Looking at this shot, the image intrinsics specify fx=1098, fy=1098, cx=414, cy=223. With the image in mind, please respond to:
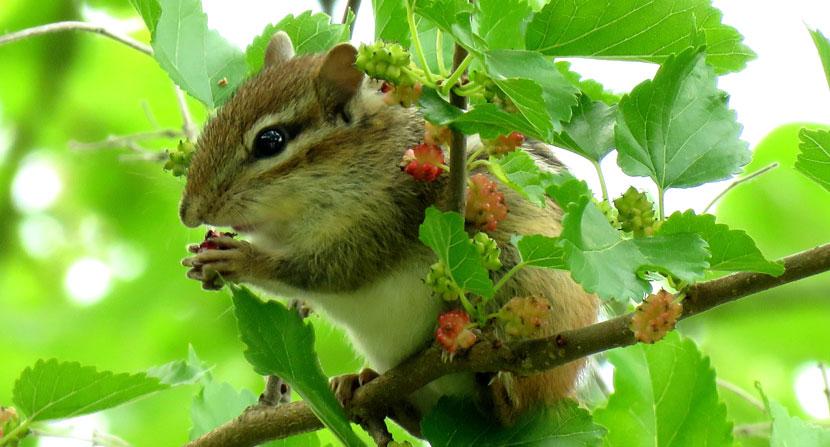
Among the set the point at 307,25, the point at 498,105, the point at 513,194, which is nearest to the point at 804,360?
the point at 513,194

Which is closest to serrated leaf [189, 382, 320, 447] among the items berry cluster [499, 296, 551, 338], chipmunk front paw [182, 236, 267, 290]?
chipmunk front paw [182, 236, 267, 290]

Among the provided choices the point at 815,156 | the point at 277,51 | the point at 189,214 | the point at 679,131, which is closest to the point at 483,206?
the point at 679,131

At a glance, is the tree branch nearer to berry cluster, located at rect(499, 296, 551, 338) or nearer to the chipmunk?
berry cluster, located at rect(499, 296, 551, 338)

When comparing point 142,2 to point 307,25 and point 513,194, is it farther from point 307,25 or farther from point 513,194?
point 513,194

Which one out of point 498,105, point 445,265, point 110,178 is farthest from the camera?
point 110,178

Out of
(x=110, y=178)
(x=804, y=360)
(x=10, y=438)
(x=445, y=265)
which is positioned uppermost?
(x=110, y=178)

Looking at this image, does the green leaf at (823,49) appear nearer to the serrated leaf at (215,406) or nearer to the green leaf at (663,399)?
the green leaf at (663,399)

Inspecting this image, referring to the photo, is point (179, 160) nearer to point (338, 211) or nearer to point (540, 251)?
point (338, 211)
